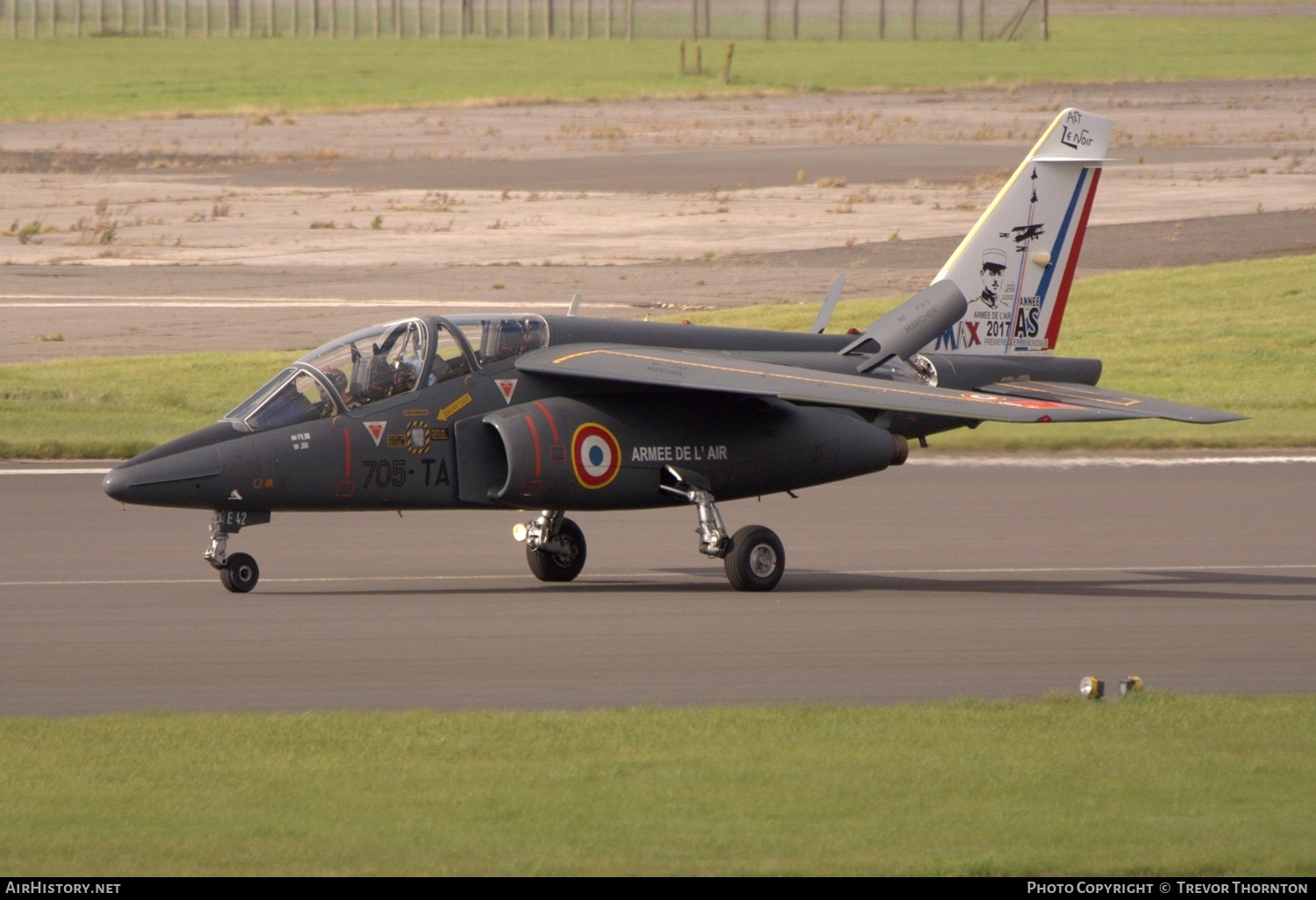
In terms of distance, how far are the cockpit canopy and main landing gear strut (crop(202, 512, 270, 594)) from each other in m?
0.80

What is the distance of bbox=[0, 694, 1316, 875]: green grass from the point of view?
27.8 ft

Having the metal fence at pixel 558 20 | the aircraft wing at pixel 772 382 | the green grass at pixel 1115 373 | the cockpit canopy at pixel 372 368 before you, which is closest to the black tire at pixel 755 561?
the aircraft wing at pixel 772 382

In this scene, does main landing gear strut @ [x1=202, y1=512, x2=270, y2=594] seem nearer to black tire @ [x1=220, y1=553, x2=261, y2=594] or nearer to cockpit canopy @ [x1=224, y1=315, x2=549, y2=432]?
black tire @ [x1=220, y1=553, x2=261, y2=594]

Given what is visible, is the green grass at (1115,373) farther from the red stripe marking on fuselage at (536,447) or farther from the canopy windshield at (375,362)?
the red stripe marking on fuselage at (536,447)

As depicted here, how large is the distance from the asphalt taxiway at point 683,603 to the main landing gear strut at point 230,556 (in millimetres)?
203

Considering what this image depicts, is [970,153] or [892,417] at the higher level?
[970,153]

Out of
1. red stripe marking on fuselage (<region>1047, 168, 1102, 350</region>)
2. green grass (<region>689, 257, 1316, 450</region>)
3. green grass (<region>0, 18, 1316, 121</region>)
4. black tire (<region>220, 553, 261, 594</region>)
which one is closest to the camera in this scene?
black tire (<region>220, 553, 261, 594</region>)

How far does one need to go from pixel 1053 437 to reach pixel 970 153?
38.4 metres

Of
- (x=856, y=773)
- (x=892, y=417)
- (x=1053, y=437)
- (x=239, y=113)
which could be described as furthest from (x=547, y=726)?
(x=239, y=113)

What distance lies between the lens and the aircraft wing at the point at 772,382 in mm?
15562

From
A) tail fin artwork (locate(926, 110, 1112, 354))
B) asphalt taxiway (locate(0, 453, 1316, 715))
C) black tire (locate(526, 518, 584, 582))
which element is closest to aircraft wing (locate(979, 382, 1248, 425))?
tail fin artwork (locate(926, 110, 1112, 354))

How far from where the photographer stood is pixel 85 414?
2667cm

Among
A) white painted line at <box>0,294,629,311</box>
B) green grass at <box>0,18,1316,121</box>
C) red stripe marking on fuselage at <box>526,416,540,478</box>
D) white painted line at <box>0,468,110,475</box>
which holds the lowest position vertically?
white painted line at <box>0,468,110,475</box>
